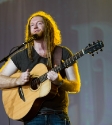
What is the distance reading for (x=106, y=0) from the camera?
133 inches

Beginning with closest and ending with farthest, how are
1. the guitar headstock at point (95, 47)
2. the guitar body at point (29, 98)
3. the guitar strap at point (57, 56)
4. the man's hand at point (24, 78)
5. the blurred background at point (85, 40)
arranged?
the guitar headstock at point (95, 47)
the guitar body at point (29, 98)
the man's hand at point (24, 78)
the guitar strap at point (57, 56)
the blurred background at point (85, 40)

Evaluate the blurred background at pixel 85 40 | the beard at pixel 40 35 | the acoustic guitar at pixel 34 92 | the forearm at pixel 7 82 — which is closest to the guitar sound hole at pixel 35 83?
the acoustic guitar at pixel 34 92

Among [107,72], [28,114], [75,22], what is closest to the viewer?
[28,114]

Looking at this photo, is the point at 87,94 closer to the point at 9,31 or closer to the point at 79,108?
the point at 79,108

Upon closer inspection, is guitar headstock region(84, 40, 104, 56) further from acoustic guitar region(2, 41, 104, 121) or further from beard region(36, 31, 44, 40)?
beard region(36, 31, 44, 40)

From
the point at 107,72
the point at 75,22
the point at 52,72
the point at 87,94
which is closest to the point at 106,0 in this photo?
the point at 75,22

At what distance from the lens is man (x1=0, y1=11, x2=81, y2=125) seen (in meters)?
2.02

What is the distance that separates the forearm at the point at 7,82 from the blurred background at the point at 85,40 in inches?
46.6

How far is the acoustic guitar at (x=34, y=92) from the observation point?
6.45ft

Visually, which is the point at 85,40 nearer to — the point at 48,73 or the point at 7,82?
the point at 7,82

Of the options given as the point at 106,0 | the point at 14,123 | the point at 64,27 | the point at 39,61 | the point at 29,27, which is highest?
the point at 106,0

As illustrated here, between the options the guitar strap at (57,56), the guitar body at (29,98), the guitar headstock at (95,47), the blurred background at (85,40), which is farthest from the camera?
the blurred background at (85,40)

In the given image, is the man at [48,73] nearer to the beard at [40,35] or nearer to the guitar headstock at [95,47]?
the beard at [40,35]

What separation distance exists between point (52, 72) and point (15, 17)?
210 centimetres
